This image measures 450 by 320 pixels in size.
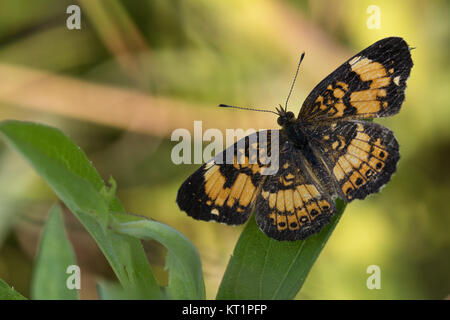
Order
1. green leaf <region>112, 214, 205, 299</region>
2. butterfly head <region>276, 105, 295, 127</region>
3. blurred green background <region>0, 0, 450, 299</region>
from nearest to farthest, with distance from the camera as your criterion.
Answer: green leaf <region>112, 214, 205, 299</region> < butterfly head <region>276, 105, 295, 127</region> < blurred green background <region>0, 0, 450, 299</region>

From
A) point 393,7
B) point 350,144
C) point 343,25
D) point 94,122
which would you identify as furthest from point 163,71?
point 350,144

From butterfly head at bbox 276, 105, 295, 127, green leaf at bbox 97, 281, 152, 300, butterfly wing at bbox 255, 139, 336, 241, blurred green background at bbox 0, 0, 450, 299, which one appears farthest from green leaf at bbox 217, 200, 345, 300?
blurred green background at bbox 0, 0, 450, 299

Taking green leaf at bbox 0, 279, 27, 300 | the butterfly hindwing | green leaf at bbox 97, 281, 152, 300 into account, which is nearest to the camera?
green leaf at bbox 97, 281, 152, 300

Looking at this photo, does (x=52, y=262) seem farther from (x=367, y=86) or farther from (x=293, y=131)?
(x=367, y=86)

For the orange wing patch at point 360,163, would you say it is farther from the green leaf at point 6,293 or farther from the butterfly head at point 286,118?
the green leaf at point 6,293

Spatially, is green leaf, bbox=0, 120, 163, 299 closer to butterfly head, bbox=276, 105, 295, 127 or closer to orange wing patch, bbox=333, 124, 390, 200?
orange wing patch, bbox=333, 124, 390, 200

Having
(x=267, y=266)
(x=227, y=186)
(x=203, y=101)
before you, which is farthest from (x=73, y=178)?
(x=203, y=101)

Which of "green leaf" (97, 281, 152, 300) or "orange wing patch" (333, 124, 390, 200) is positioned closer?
"green leaf" (97, 281, 152, 300)
